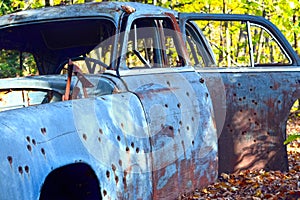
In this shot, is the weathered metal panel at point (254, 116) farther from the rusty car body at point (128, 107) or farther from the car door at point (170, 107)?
the car door at point (170, 107)

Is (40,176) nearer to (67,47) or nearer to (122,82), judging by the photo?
(122,82)

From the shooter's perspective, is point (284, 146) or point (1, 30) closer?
point (1, 30)

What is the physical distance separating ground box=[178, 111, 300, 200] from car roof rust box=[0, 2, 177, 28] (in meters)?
1.63

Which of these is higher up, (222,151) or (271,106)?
(271,106)

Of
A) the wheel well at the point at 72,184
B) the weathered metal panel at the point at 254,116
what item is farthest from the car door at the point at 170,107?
the wheel well at the point at 72,184

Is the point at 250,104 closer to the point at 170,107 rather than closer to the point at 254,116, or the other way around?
the point at 254,116

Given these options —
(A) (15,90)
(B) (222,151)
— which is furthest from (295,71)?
(A) (15,90)

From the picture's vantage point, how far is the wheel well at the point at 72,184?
3.35m

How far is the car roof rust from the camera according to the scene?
473 centimetres

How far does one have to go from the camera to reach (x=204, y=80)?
508 cm

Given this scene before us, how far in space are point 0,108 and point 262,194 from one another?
2.47 meters

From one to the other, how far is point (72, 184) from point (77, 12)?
1.83m

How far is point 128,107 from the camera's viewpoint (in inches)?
154

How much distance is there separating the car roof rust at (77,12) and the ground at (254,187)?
1635 mm
